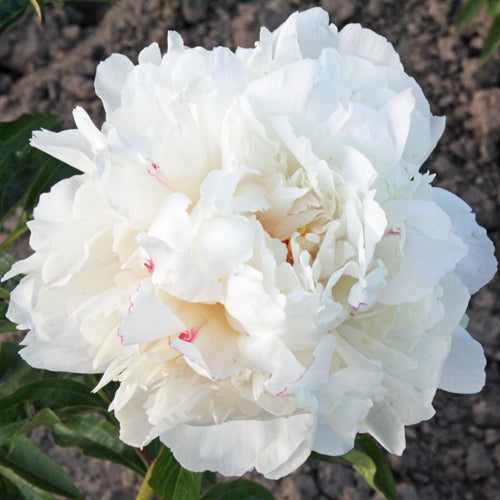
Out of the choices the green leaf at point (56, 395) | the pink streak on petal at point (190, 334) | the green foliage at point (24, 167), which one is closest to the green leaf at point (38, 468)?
the green leaf at point (56, 395)

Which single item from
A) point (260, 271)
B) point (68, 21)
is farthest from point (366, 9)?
point (260, 271)

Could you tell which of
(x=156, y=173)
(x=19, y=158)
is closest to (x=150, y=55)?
(x=156, y=173)

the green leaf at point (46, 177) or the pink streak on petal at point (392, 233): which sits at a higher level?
the pink streak on petal at point (392, 233)

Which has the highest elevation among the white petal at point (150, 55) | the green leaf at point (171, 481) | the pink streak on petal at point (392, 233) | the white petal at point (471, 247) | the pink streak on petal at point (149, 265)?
the white petal at point (150, 55)

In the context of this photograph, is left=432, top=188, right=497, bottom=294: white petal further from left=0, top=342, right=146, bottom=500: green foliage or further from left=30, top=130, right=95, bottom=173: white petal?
left=0, top=342, right=146, bottom=500: green foliage

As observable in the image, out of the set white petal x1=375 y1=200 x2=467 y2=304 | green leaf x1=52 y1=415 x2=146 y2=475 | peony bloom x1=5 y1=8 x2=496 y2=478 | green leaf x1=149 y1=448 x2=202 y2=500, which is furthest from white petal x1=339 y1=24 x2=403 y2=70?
green leaf x1=52 y1=415 x2=146 y2=475

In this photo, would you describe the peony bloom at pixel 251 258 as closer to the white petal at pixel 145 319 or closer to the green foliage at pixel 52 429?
the white petal at pixel 145 319

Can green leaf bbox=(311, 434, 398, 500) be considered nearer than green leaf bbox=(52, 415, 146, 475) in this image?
Yes
